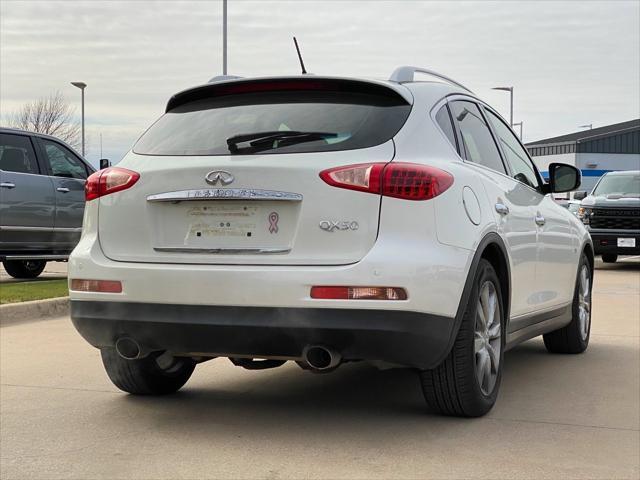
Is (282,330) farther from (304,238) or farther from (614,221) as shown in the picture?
(614,221)

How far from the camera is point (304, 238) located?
4625mm

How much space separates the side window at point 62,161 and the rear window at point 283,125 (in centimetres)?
808

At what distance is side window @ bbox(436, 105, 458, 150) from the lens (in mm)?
5262

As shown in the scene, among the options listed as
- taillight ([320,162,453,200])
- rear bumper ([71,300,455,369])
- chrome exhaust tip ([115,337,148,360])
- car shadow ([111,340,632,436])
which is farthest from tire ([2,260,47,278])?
taillight ([320,162,453,200])

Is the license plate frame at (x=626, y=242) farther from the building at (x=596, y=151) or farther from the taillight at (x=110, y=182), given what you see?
the building at (x=596, y=151)

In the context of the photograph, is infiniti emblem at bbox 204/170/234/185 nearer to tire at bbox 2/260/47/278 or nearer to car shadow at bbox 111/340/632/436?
Result: car shadow at bbox 111/340/632/436

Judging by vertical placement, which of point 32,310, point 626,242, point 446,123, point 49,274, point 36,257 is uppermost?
point 446,123

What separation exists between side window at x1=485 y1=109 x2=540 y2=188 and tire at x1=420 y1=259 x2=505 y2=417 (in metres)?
1.25

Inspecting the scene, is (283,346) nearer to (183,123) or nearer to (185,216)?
(185,216)

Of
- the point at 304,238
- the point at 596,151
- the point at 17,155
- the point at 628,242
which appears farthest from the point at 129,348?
the point at 596,151

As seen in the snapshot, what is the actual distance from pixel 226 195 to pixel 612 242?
13844mm

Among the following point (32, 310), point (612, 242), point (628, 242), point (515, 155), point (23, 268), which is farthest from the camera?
point (612, 242)

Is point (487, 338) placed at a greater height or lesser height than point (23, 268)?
greater

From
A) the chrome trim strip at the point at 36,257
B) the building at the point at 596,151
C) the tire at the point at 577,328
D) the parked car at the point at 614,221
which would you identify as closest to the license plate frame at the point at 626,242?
the parked car at the point at 614,221
